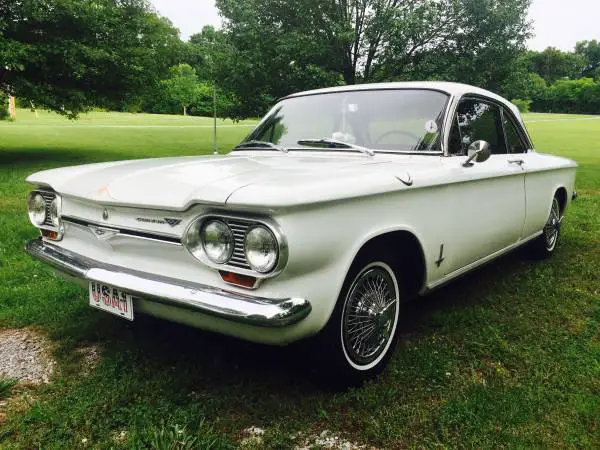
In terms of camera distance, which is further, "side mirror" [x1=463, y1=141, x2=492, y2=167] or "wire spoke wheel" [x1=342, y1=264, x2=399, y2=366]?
"side mirror" [x1=463, y1=141, x2=492, y2=167]

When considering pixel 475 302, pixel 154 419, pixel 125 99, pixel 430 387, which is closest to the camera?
pixel 154 419

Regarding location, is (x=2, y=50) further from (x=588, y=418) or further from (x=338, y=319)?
(x=588, y=418)

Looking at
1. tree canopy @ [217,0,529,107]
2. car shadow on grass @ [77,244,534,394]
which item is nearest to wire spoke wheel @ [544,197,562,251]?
car shadow on grass @ [77,244,534,394]

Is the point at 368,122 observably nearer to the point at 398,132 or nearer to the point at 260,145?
the point at 398,132

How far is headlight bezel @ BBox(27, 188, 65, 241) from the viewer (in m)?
2.84

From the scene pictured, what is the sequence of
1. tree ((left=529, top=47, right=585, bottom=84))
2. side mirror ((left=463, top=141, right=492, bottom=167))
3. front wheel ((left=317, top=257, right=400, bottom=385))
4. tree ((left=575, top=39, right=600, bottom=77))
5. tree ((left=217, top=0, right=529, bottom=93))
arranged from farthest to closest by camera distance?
1. tree ((left=575, top=39, right=600, bottom=77))
2. tree ((left=529, top=47, right=585, bottom=84))
3. tree ((left=217, top=0, right=529, bottom=93))
4. side mirror ((left=463, top=141, right=492, bottom=167))
5. front wheel ((left=317, top=257, right=400, bottom=385))

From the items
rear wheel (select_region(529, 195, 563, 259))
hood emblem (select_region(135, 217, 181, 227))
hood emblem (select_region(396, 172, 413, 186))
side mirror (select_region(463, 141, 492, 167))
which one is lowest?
rear wheel (select_region(529, 195, 563, 259))

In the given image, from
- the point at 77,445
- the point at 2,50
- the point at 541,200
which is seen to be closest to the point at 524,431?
the point at 77,445

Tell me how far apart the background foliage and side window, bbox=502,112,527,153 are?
10.3 m

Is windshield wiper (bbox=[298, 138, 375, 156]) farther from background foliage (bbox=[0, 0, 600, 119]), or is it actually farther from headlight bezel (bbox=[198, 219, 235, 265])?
background foliage (bbox=[0, 0, 600, 119])

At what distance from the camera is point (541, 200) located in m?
4.44

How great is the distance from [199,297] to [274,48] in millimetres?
13500

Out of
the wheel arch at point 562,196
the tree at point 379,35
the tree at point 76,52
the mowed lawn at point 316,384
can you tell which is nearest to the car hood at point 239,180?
the mowed lawn at point 316,384

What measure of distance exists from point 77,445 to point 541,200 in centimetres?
401
